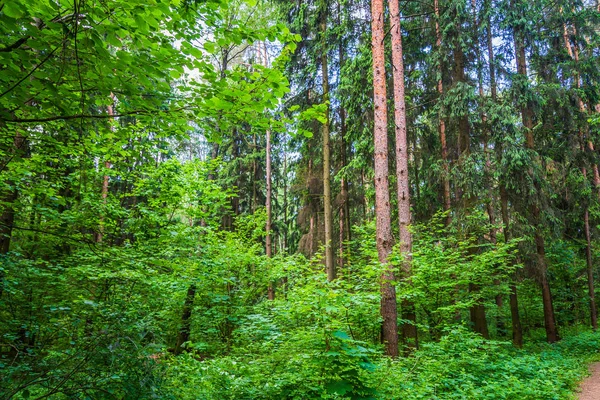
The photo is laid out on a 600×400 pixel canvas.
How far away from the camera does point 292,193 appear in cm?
1517

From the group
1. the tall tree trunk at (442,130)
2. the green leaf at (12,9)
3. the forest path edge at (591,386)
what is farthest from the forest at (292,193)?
the forest path edge at (591,386)

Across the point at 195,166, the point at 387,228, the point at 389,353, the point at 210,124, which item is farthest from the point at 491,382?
the point at 195,166

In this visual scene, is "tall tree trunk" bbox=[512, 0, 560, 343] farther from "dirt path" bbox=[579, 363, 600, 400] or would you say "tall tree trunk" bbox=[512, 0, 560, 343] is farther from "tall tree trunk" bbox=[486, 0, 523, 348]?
"dirt path" bbox=[579, 363, 600, 400]

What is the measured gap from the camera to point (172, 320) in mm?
7590

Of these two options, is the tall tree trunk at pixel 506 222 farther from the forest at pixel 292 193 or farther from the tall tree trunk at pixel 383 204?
the tall tree trunk at pixel 383 204

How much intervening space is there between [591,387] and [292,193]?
1130 cm

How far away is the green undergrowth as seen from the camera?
3549 mm

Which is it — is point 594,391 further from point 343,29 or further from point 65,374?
point 343,29

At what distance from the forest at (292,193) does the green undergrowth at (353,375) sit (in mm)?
44

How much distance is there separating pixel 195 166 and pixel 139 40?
637 cm

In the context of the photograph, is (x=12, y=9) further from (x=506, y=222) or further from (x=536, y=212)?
(x=536, y=212)

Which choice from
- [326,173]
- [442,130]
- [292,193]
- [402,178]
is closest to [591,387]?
[402,178]

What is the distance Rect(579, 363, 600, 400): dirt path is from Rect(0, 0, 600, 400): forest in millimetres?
282

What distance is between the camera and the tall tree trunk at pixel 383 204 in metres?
6.40
